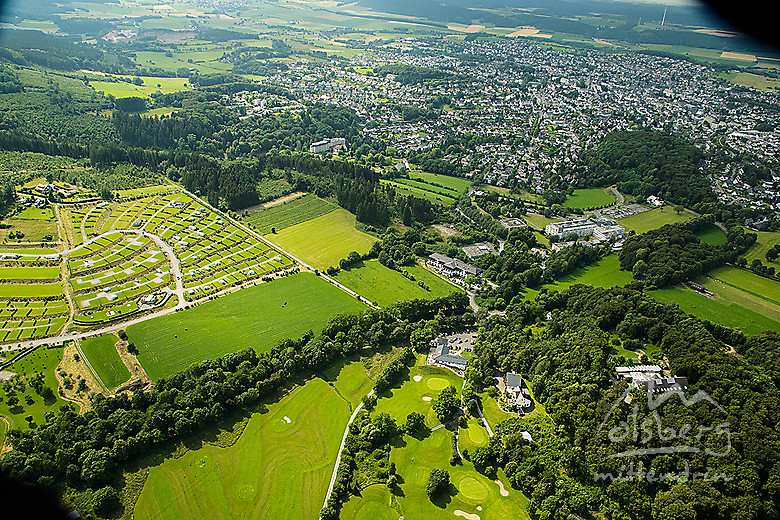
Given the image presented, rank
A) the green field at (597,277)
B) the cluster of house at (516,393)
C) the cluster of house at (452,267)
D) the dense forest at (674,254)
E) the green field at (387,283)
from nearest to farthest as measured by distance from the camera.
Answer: the cluster of house at (516,393) < the green field at (387,283) < the dense forest at (674,254) < the green field at (597,277) < the cluster of house at (452,267)

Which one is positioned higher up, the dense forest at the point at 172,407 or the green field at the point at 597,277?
the dense forest at the point at 172,407

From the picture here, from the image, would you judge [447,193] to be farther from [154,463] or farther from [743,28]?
[743,28]

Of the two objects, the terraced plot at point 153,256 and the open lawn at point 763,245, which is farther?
the open lawn at point 763,245

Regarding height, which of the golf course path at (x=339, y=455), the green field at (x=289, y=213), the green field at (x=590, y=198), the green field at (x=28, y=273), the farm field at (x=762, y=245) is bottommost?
the golf course path at (x=339, y=455)

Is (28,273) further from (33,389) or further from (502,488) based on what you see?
(502,488)

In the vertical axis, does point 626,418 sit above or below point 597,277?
above

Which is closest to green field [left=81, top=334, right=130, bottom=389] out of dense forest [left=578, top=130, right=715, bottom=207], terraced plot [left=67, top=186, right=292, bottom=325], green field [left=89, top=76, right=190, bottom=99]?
terraced plot [left=67, top=186, right=292, bottom=325]

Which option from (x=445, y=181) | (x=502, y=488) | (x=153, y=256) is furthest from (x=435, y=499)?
(x=445, y=181)

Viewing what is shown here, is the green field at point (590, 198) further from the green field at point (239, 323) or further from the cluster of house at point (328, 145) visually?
the cluster of house at point (328, 145)

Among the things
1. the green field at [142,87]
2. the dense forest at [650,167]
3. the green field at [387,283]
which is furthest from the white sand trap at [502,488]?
the green field at [142,87]
